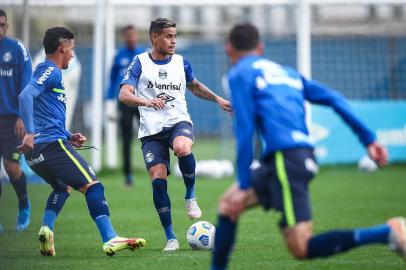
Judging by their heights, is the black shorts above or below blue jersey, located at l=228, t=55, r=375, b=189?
below

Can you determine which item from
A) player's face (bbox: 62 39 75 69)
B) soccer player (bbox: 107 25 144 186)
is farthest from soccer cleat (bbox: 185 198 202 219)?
soccer player (bbox: 107 25 144 186)

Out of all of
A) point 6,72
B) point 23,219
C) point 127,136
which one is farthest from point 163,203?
point 127,136

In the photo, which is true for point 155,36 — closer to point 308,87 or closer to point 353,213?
point 308,87

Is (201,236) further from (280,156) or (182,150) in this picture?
(280,156)

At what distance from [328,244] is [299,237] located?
22 centimetres

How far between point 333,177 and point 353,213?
6.14 meters

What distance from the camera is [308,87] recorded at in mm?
6812

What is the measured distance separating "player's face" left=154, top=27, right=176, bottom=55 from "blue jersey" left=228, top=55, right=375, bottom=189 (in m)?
3.05

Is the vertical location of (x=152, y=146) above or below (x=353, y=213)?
above

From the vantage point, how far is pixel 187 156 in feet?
30.8

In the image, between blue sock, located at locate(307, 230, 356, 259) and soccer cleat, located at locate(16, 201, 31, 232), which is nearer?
blue sock, located at locate(307, 230, 356, 259)

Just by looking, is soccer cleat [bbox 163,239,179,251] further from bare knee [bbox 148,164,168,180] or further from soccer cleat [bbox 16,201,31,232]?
soccer cleat [bbox 16,201,31,232]

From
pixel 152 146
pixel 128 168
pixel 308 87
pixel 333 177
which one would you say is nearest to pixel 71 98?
pixel 128 168

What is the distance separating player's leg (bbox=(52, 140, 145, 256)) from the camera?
854cm
